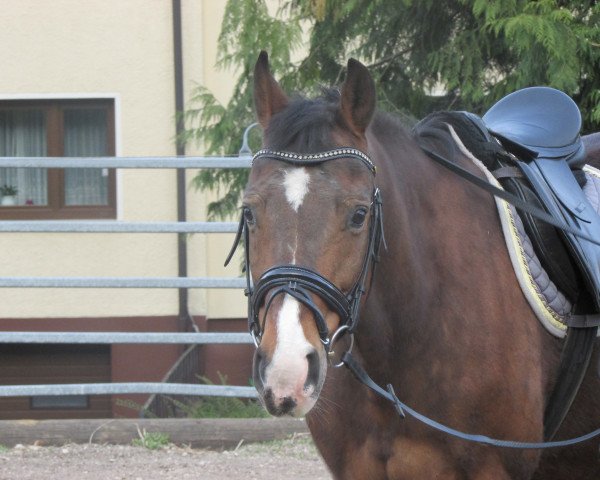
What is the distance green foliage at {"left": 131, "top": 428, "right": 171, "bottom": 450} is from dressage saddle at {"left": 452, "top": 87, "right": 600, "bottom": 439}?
323 cm

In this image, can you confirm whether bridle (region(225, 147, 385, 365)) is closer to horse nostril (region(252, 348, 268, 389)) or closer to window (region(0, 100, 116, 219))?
horse nostril (region(252, 348, 268, 389))

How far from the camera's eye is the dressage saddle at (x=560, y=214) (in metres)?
3.29

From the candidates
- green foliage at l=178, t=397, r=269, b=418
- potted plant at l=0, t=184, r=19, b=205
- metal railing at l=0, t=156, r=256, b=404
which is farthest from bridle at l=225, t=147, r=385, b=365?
potted plant at l=0, t=184, r=19, b=205

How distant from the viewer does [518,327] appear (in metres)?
3.14

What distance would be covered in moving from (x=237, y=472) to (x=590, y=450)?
2.55 metres

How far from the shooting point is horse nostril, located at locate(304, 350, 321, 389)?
8.17 ft

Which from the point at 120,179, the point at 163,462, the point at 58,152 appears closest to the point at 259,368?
the point at 163,462

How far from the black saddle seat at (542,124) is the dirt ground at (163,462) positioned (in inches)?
95.4

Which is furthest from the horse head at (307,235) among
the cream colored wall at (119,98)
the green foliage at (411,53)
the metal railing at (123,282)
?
the cream colored wall at (119,98)

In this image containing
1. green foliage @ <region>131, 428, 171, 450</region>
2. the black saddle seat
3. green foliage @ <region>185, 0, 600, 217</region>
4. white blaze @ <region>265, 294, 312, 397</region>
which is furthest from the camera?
green foliage @ <region>185, 0, 600, 217</region>

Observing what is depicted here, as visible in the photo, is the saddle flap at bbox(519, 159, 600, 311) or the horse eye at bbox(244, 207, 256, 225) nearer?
the horse eye at bbox(244, 207, 256, 225)

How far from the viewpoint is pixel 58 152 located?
Result: 11.5m

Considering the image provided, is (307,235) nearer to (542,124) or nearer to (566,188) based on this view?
(566,188)

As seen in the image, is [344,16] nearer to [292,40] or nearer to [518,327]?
[292,40]
